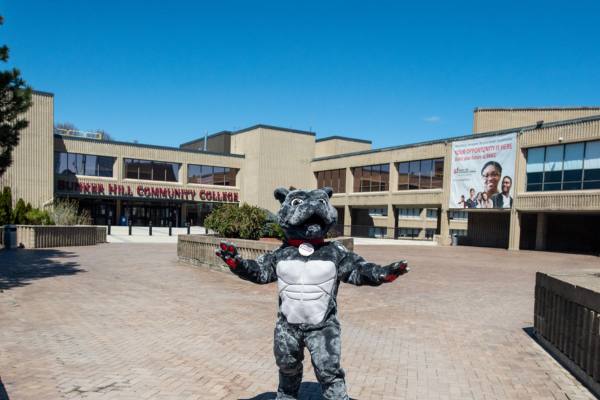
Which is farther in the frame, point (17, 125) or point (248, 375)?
point (17, 125)

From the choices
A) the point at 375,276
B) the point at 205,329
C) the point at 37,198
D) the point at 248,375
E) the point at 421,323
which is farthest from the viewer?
the point at 37,198

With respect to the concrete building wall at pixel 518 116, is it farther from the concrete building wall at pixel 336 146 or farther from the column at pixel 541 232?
the concrete building wall at pixel 336 146

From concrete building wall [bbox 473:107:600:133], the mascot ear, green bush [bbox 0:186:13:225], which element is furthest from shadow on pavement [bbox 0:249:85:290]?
concrete building wall [bbox 473:107:600:133]

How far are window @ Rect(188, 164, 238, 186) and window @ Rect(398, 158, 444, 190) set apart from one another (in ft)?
57.0

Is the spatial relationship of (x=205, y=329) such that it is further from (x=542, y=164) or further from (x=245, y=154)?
(x=245, y=154)

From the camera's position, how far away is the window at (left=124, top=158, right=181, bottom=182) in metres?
40.2

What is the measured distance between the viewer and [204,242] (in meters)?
12.9

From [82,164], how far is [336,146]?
26.0 metres

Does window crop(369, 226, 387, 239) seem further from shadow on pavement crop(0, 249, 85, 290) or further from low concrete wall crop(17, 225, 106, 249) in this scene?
shadow on pavement crop(0, 249, 85, 290)

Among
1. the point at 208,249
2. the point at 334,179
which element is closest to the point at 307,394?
the point at 208,249

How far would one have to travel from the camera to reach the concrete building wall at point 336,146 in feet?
170

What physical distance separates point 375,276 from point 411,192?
1278 inches

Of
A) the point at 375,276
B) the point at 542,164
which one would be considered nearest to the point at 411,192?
the point at 542,164

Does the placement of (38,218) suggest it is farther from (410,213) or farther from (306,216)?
(410,213)
